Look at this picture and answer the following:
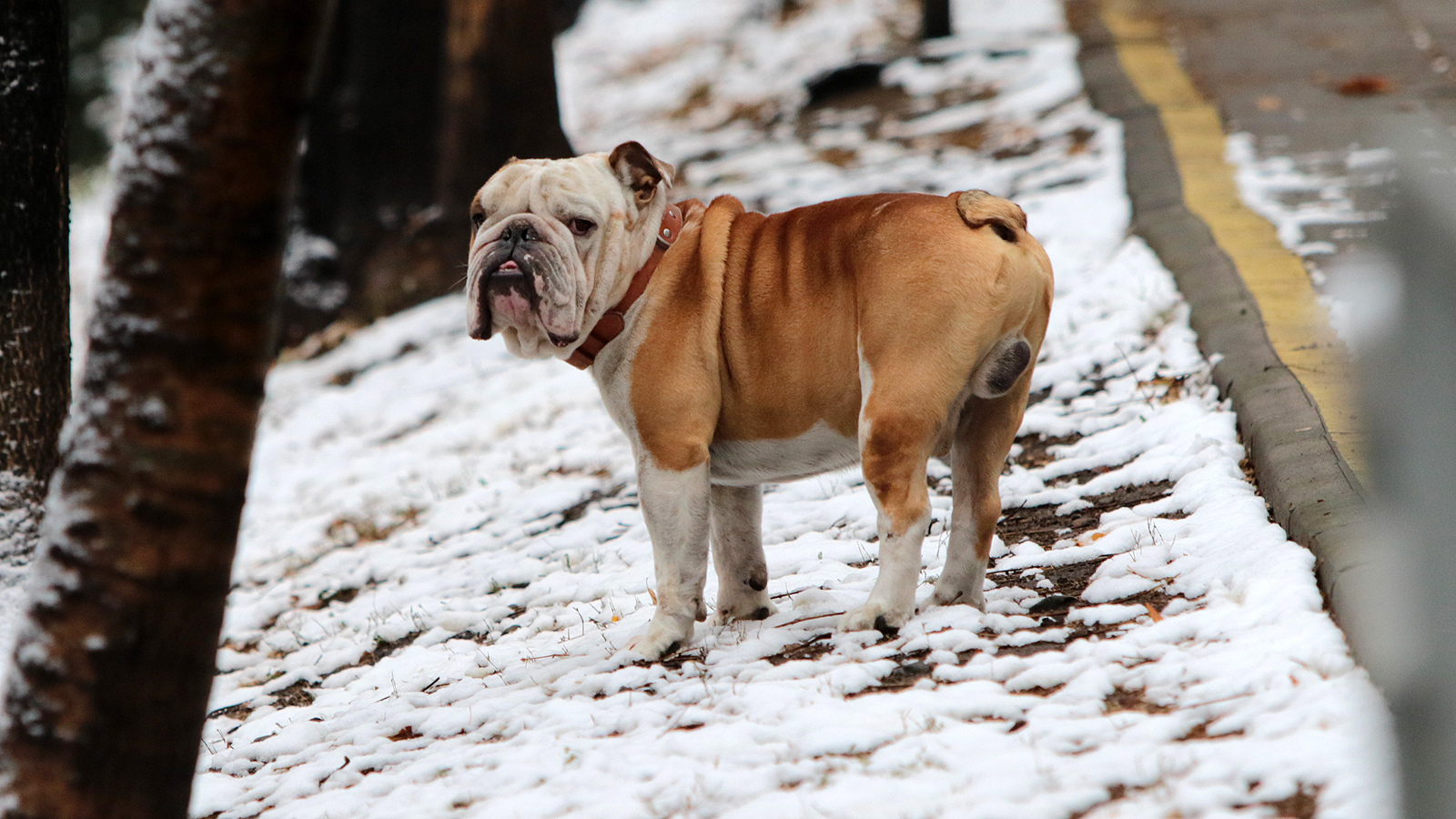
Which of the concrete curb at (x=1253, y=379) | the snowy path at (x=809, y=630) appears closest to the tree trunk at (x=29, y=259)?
the snowy path at (x=809, y=630)

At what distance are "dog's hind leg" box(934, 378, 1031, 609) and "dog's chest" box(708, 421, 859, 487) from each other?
1.20 ft

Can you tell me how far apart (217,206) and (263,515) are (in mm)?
6357

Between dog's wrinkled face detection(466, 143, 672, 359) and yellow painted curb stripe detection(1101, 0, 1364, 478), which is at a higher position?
dog's wrinkled face detection(466, 143, 672, 359)

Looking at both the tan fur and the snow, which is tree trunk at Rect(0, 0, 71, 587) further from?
the snow

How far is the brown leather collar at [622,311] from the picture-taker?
4332 mm

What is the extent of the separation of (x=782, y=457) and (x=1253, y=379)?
7.49ft

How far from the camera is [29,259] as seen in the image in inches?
189

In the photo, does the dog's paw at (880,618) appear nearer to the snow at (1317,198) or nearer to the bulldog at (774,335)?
the bulldog at (774,335)

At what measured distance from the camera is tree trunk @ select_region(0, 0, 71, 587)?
4.71 meters

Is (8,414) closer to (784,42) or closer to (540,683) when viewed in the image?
(540,683)

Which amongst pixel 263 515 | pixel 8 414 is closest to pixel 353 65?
pixel 263 515

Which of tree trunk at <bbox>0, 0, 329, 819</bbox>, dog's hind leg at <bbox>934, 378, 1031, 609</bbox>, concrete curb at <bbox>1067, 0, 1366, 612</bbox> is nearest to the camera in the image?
tree trunk at <bbox>0, 0, 329, 819</bbox>

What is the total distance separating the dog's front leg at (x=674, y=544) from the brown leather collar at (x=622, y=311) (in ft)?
1.29

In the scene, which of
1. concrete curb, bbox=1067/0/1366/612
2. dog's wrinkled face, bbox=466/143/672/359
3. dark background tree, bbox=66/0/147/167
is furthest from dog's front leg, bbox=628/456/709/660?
dark background tree, bbox=66/0/147/167
